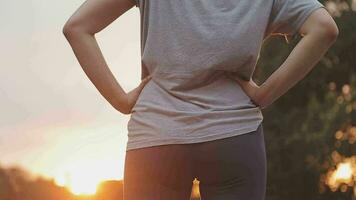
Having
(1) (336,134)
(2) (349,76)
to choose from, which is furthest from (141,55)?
(2) (349,76)

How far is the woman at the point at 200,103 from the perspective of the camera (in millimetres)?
2355

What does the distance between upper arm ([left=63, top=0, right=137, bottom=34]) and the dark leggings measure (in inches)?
13.8

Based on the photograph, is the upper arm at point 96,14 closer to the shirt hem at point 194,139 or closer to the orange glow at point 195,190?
the shirt hem at point 194,139

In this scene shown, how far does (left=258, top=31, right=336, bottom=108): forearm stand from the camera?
2.47 meters

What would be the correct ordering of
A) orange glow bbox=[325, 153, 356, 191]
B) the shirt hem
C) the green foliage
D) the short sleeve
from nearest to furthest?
the shirt hem
the short sleeve
the green foliage
orange glow bbox=[325, 153, 356, 191]

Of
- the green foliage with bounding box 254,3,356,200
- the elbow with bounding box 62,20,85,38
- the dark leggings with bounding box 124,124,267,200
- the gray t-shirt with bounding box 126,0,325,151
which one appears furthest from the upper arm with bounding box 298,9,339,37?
the green foliage with bounding box 254,3,356,200

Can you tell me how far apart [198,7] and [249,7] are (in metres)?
0.13

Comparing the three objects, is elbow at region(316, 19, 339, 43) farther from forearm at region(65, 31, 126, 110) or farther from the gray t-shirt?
forearm at region(65, 31, 126, 110)

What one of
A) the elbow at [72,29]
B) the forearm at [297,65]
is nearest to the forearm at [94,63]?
the elbow at [72,29]

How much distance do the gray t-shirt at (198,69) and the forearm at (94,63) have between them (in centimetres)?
14

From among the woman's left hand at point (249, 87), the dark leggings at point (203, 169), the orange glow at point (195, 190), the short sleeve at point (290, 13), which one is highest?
the short sleeve at point (290, 13)

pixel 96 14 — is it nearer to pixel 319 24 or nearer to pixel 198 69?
pixel 198 69

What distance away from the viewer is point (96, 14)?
2479mm

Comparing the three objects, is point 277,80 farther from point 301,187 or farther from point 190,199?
point 301,187
